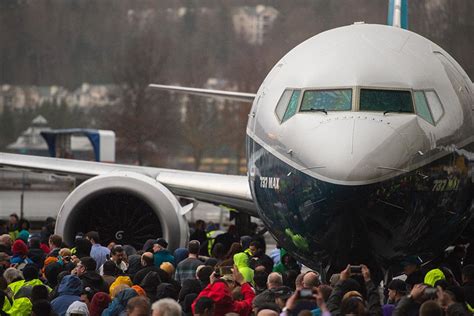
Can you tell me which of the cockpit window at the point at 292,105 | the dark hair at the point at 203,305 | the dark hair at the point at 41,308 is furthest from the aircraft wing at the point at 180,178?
the dark hair at the point at 203,305

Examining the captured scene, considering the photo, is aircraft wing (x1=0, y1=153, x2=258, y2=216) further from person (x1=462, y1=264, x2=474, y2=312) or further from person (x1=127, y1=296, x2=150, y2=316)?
person (x1=127, y1=296, x2=150, y2=316)

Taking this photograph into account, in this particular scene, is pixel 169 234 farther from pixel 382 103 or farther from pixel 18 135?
pixel 18 135

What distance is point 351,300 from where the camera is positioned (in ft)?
26.8

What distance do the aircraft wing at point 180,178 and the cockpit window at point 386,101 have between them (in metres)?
4.06

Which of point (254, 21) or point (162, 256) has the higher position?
point (254, 21)

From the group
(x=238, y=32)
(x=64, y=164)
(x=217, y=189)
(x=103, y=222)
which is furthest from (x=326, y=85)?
(x=238, y=32)

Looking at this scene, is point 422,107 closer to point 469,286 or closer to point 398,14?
point 469,286

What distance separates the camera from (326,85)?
12.0 m

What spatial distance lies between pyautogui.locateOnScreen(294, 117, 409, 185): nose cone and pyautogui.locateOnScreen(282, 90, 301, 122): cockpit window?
0.64 metres

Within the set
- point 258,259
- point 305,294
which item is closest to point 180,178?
point 258,259

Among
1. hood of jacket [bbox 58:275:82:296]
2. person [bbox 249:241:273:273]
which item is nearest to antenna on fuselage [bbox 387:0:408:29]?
person [bbox 249:241:273:273]

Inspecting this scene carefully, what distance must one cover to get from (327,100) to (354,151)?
1053 millimetres

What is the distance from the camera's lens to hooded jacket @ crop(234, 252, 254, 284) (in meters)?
12.9

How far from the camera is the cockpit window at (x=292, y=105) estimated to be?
12.1 metres
